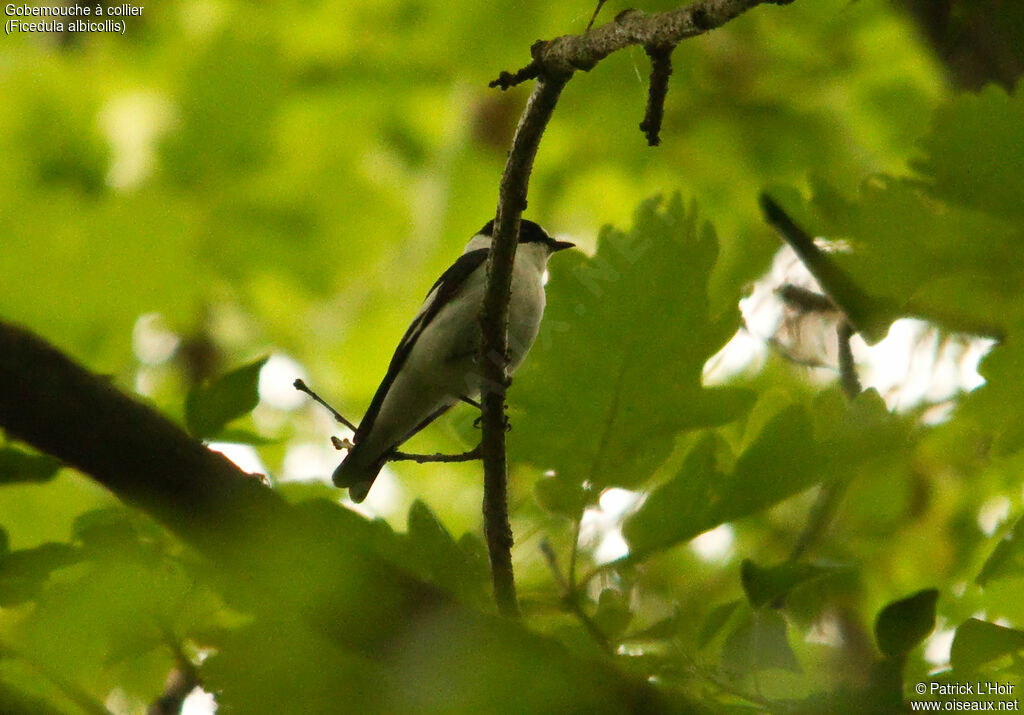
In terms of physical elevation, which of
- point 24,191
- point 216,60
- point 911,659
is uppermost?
point 216,60

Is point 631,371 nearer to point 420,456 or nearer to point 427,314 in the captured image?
point 420,456

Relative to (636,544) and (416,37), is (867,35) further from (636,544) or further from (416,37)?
(636,544)

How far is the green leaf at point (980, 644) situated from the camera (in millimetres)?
1238

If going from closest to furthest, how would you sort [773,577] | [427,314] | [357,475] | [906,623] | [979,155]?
[906,623] < [773,577] < [979,155] < [357,475] < [427,314]

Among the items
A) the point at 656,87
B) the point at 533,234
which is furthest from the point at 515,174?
the point at 533,234

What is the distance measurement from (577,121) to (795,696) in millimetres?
3623

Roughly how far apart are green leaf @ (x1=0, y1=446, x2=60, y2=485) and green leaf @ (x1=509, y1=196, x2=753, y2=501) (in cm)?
68

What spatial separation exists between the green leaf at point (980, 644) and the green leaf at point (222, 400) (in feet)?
3.24

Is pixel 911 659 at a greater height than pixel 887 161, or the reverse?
pixel 887 161

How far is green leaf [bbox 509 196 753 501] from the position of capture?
1513 millimetres

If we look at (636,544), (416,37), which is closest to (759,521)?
(416,37)

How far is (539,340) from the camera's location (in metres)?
1.74

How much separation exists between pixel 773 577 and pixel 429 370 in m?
2.87

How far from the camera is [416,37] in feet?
15.0
